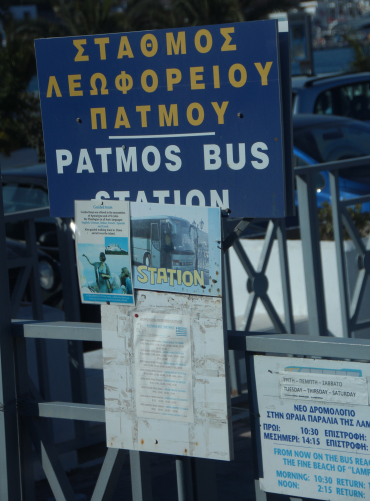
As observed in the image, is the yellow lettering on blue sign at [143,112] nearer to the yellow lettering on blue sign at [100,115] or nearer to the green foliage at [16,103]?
the yellow lettering on blue sign at [100,115]

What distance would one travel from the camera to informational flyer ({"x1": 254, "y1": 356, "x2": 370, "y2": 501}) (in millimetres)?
1971

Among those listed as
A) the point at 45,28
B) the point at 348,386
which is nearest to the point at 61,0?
the point at 45,28

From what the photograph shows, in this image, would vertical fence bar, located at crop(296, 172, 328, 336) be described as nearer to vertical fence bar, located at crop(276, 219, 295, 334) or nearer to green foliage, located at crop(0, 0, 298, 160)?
vertical fence bar, located at crop(276, 219, 295, 334)

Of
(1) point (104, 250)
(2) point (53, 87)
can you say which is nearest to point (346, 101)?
(2) point (53, 87)

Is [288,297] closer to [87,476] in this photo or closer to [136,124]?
[87,476]

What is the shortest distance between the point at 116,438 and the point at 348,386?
79cm

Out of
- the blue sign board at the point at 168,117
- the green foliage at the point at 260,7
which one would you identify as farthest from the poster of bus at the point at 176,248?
the green foliage at the point at 260,7

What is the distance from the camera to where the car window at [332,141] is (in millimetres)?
7688

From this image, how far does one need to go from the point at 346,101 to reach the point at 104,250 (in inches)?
346

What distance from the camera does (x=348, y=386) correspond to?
1959 mm

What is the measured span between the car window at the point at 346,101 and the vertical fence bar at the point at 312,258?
215 inches

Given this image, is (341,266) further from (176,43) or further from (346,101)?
(346,101)

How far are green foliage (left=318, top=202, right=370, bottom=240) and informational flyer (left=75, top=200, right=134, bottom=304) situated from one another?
405 centimetres

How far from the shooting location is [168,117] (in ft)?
7.41
